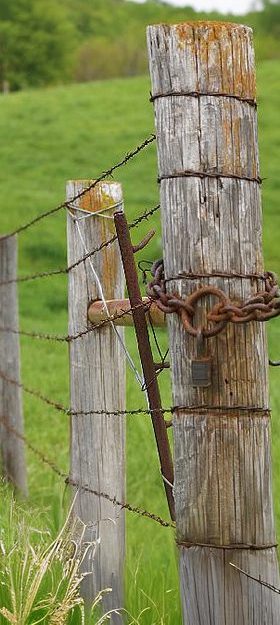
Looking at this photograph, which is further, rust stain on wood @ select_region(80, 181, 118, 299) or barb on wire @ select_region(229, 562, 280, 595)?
rust stain on wood @ select_region(80, 181, 118, 299)

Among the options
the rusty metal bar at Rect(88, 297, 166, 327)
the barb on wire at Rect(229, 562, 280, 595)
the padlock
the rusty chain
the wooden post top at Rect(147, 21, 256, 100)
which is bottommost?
the barb on wire at Rect(229, 562, 280, 595)

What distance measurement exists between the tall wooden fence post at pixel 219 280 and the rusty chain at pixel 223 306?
0.02 metres

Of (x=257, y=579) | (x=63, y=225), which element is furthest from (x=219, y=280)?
(x=63, y=225)

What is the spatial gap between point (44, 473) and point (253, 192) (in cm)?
497

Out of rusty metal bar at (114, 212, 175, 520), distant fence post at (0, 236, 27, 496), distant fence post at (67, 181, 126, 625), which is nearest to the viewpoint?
rusty metal bar at (114, 212, 175, 520)

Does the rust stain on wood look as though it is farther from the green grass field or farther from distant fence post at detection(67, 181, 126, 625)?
the green grass field

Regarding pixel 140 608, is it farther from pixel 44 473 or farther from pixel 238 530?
pixel 44 473

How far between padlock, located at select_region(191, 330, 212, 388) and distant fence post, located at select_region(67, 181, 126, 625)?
134cm

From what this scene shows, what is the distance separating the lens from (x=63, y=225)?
1953 centimetres

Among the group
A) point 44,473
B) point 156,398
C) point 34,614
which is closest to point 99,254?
point 156,398

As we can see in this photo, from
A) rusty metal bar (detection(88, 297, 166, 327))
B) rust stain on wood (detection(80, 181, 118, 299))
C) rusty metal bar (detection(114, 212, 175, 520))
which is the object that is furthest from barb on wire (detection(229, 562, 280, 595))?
rust stain on wood (detection(80, 181, 118, 299))

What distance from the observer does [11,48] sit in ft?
243

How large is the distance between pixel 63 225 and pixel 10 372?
12.7 metres

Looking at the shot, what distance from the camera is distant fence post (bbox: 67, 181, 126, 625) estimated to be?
4.00 meters
